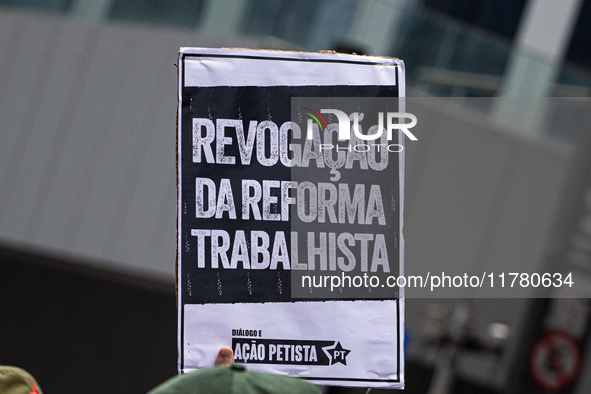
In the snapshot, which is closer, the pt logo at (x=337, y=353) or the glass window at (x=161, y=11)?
the pt logo at (x=337, y=353)

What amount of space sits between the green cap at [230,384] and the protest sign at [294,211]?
920 millimetres

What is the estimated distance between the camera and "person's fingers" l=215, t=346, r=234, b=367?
2.57 metres

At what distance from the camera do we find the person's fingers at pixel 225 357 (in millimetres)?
2574

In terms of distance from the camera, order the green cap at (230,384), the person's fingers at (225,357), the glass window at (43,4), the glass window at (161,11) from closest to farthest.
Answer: the green cap at (230,384) < the person's fingers at (225,357) < the glass window at (161,11) < the glass window at (43,4)

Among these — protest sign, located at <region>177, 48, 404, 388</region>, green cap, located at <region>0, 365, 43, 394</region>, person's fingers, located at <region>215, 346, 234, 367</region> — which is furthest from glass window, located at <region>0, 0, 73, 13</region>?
green cap, located at <region>0, 365, 43, 394</region>

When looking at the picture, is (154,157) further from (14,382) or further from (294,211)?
(14,382)

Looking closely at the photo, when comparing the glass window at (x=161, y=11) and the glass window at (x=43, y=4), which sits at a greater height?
the glass window at (x=161, y=11)

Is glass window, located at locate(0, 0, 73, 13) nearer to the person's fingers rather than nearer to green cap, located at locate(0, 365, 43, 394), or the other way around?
the person's fingers

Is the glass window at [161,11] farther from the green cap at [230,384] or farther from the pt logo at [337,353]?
the green cap at [230,384]

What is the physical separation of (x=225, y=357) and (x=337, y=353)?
387 millimetres

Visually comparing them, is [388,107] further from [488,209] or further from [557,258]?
[488,209]

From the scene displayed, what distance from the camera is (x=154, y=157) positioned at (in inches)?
381

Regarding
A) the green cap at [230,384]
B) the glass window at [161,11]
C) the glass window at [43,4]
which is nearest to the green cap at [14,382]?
the green cap at [230,384]

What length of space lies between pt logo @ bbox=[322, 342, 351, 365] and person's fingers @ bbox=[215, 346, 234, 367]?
0.32 meters
